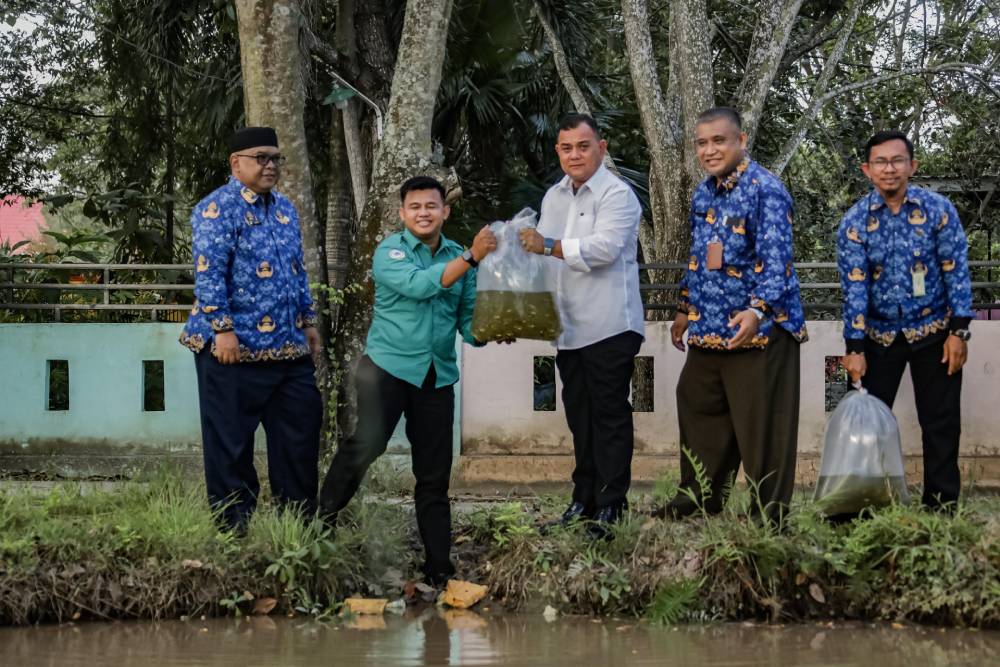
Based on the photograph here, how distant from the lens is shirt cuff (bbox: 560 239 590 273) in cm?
557

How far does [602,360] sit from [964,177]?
35.4ft

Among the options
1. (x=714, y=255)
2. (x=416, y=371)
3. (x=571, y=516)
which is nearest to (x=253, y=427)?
(x=416, y=371)

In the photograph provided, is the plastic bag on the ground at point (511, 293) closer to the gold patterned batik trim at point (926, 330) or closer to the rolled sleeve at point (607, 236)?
the rolled sleeve at point (607, 236)

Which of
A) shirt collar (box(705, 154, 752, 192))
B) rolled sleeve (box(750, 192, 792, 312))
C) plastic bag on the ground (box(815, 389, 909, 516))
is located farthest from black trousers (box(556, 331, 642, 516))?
plastic bag on the ground (box(815, 389, 909, 516))

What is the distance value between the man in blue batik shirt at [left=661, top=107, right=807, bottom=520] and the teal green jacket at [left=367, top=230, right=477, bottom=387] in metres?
1.11

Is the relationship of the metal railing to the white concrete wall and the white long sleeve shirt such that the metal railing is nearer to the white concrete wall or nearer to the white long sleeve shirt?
the white concrete wall

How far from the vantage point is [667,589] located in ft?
17.4

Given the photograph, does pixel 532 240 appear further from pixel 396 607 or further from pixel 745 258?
pixel 396 607

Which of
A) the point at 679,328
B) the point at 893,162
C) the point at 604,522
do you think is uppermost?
the point at 893,162

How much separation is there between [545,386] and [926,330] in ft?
14.6

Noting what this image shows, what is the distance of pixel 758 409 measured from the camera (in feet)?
18.5

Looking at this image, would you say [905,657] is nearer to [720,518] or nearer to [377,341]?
[720,518]

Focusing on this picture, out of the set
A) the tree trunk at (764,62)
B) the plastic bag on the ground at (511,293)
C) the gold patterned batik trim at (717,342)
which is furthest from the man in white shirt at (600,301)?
the tree trunk at (764,62)

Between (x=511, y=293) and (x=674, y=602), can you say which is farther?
(x=511, y=293)
